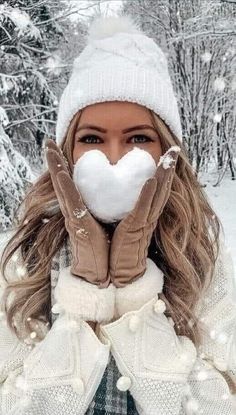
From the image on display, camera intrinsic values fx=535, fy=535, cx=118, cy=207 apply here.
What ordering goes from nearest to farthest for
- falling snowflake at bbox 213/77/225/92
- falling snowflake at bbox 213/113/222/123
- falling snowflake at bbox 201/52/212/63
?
falling snowflake at bbox 201/52/212/63, falling snowflake at bbox 213/77/225/92, falling snowflake at bbox 213/113/222/123

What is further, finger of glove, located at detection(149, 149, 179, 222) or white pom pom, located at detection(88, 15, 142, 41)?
white pom pom, located at detection(88, 15, 142, 41)

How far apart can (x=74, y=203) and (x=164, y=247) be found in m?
0.40

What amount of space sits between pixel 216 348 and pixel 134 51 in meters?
0.93

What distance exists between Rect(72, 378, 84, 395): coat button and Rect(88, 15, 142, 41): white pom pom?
3.40ft

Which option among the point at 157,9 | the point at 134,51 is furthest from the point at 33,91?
the point at 134,51

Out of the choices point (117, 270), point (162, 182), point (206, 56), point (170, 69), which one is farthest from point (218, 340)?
point (170, 69)

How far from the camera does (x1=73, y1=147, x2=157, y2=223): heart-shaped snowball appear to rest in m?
1.36

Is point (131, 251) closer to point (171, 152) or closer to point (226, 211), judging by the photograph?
point (171, 152)

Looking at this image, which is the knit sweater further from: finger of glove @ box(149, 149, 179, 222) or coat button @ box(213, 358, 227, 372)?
finger of glove @ box(149, 149, 179, 222)

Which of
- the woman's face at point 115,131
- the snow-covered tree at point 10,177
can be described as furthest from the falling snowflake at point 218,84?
the woman's face at point 115,131

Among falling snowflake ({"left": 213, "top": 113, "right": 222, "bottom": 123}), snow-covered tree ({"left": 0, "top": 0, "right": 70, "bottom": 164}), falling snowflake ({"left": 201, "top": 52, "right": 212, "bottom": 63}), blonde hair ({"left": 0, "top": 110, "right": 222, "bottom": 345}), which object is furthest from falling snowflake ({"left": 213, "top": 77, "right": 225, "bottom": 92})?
blonde hair ({"left": 0, "top": 110, "right": 222, "bottom": 345})

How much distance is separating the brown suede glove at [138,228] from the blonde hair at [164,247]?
208 mm

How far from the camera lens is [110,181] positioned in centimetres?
136

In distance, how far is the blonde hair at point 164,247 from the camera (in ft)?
5.17
